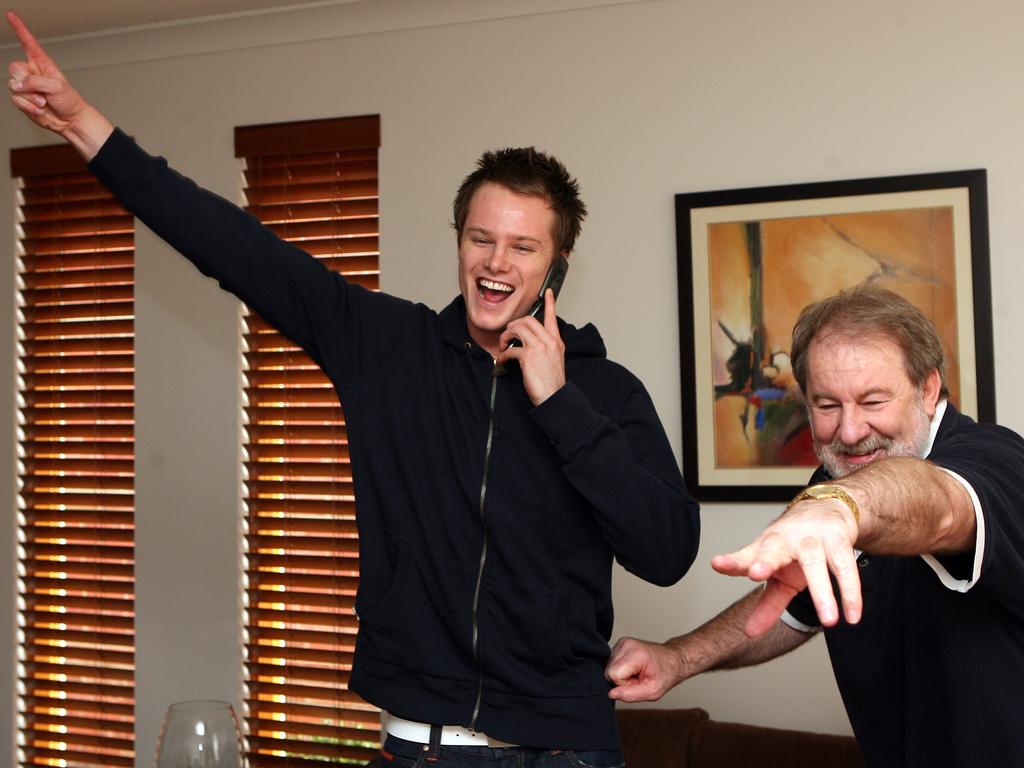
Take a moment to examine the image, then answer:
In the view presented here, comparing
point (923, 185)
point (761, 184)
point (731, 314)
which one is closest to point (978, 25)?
point (923, 185)

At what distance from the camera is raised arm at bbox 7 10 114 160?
1592 millimetres

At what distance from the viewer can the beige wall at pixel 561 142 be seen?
9.98 ft

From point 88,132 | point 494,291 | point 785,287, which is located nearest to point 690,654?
point 494,291

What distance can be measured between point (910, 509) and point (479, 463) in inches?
28.0

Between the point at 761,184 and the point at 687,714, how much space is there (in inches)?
58.9

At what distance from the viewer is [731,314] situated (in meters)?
3.17

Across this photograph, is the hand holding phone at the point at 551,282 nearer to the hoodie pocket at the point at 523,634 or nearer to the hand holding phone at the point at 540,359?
the hand holding phone at the point at 540,359

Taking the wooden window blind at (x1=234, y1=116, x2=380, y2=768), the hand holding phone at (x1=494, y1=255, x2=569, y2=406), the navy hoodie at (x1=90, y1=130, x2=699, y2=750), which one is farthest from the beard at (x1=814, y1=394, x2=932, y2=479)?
the wooden window blind at (x1=234, y1=116, x2=380, y2=768)

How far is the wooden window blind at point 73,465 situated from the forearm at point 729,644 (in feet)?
8.79

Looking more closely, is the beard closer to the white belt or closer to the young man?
the young man

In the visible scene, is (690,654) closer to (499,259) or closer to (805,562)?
(499,259)

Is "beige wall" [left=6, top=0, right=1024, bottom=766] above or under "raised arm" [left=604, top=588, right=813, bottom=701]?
above

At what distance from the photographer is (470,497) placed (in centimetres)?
160

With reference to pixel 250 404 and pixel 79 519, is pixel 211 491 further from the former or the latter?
pixel 79 519
